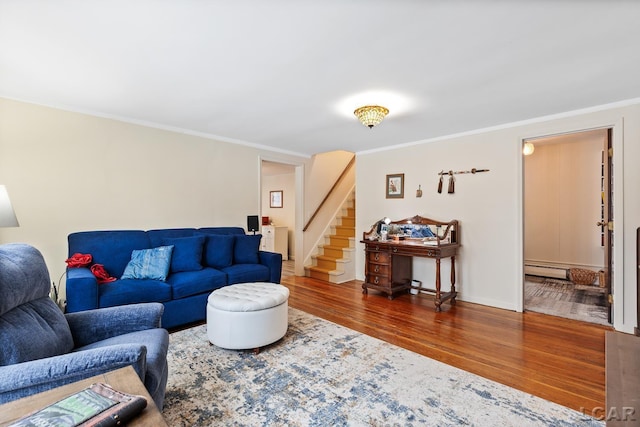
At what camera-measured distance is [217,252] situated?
3611mm

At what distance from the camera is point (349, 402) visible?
1.85 metres

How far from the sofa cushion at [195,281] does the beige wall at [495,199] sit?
2.84 metres

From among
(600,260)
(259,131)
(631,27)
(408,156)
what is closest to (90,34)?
(259,131)

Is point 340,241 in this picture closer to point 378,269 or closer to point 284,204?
point 378,269

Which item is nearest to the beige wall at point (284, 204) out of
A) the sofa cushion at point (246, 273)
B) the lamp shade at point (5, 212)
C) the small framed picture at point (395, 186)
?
the small framed picture at point (395, 186)

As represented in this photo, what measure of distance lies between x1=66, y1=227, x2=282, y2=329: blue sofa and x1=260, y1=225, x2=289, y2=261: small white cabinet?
3.17 metres

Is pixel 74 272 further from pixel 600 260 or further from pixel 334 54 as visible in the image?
pixel 600 260

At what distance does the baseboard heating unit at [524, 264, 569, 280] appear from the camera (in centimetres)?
521

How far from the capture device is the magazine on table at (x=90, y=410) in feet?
2.57

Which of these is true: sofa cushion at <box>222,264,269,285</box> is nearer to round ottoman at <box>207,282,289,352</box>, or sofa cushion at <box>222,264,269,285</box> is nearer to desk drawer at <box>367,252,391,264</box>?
round ottoman at <box>207,282,289,352</box>

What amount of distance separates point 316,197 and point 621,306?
4.37m

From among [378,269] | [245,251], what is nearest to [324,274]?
[378,269]

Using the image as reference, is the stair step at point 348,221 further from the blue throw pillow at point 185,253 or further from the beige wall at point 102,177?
the blue throw pillow at point 185,253

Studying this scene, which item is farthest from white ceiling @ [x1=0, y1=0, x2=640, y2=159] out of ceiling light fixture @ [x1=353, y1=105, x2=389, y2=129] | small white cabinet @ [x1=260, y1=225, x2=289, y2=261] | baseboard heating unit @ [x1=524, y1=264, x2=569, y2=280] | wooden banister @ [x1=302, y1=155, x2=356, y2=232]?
small white cabinet @ [x1=260, y1=225, x2=289, y2=261]
